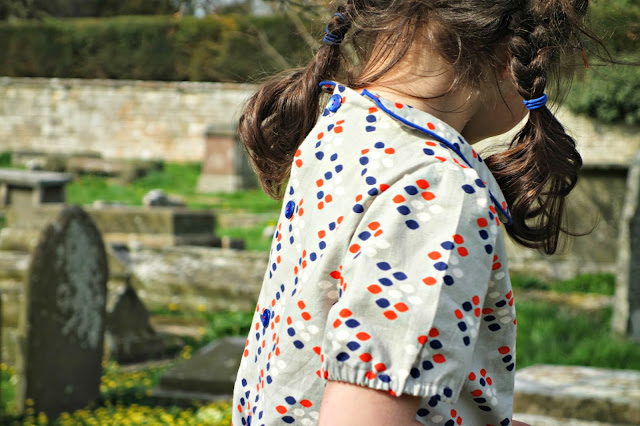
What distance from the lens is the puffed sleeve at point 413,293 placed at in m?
0.95

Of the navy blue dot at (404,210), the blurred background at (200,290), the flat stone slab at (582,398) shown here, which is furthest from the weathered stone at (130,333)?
the navy blue dot at (404,210)

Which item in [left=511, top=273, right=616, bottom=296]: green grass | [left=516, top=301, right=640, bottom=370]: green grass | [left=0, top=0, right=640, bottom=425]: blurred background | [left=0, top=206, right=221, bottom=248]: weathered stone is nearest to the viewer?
[left=0, top=0, right=640, bottom=425]: blurred background

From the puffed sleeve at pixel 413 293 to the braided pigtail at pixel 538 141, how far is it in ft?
0.90

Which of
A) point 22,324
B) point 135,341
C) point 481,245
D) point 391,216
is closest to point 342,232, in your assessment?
point 391,216

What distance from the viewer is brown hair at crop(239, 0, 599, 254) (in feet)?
3.78

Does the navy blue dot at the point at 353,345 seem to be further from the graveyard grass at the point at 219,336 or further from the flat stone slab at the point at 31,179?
the flat stone slab at the point at 31,179

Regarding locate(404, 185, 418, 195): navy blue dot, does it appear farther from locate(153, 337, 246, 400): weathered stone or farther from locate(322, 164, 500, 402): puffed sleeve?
locate(153, 337, 246, 400): weathered stone

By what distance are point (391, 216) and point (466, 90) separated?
12.2 inches

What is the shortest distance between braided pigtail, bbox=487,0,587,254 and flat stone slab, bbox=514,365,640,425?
6.78 feet

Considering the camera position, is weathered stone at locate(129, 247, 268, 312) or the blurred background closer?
the blurred background

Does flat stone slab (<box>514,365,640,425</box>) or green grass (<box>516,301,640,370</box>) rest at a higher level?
flat stone slab (<box>514,365,640,425</box>)

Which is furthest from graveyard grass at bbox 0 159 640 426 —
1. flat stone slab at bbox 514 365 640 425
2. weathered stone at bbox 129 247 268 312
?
flat stone slab at bbox 514 365 640 425

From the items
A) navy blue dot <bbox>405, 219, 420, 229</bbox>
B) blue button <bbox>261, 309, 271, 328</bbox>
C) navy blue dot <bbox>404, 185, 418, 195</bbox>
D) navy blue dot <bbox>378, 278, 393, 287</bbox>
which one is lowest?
blue button <bbox>261, 309, 271, 328</bbox>

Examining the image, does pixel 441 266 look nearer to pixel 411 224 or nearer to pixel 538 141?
pixel 411 224
